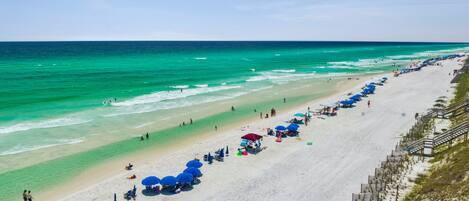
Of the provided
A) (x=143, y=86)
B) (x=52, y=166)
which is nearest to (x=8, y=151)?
(x=52, y=166)

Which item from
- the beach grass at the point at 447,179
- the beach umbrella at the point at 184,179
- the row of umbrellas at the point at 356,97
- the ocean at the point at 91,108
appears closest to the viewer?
the beach grass at the point at 447,179

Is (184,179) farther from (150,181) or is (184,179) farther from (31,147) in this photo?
(31,147)

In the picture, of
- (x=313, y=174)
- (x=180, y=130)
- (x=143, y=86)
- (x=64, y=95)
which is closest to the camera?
(x=313, y=174)

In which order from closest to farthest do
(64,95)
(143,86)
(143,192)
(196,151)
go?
(143,192)
(196,151)
(64,95)
(143,86)

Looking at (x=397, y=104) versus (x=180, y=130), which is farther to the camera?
(x=397, y=104)

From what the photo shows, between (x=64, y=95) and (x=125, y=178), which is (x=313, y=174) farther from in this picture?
(x=64, y=95)

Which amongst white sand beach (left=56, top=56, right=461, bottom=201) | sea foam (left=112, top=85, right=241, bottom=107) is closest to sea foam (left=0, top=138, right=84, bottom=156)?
white sand beach (left=56, top=56, right=461, bottom=201)

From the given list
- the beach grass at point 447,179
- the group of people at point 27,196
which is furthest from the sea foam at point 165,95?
the beach grass at point 447,179

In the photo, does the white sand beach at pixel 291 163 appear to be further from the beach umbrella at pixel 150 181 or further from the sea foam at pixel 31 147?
the sea foam at pixel 31 147

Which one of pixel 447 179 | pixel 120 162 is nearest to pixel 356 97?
pixel 447 179
